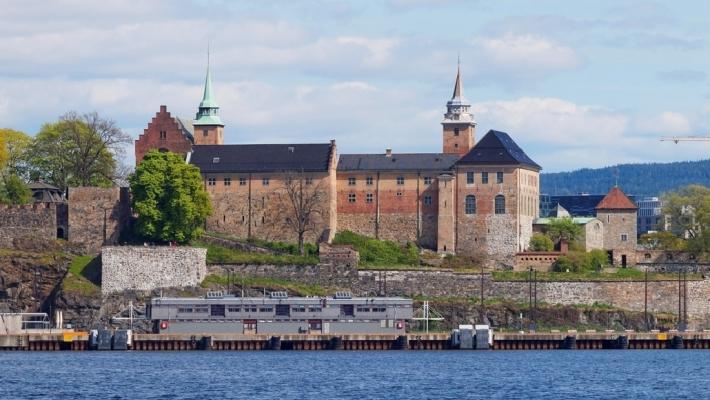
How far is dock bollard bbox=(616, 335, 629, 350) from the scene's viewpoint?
104000 mm

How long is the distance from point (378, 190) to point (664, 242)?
845 inches

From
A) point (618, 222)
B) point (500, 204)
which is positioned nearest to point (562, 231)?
point (500, 204)

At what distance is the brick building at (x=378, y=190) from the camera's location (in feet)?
392

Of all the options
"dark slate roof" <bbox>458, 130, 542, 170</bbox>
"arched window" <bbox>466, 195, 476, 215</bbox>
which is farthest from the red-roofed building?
"arched window" <bbox>466, 195, 476, 215</bbox>

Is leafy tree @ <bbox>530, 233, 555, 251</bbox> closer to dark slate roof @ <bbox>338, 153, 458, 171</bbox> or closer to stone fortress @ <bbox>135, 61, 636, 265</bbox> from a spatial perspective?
stone fortress @ <bbox>135, 61, 636, 265</bbox>

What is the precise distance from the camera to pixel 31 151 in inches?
4973

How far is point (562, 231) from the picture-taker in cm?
12356

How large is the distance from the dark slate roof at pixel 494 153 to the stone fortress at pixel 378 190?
6cm

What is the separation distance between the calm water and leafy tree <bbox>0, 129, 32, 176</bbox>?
28.3 metres

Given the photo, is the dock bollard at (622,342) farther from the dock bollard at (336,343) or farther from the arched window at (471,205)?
the arched window at (471,205)

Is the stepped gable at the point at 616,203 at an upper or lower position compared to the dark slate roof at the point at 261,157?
lower

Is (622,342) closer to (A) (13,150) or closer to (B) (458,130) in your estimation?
(B) (458,130)

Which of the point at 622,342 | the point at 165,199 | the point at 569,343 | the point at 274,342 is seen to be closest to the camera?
the point at 274,342

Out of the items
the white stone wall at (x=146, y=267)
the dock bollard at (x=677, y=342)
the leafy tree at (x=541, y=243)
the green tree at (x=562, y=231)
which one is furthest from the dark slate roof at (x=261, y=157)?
the dock bollard at (x=677, y=342)
